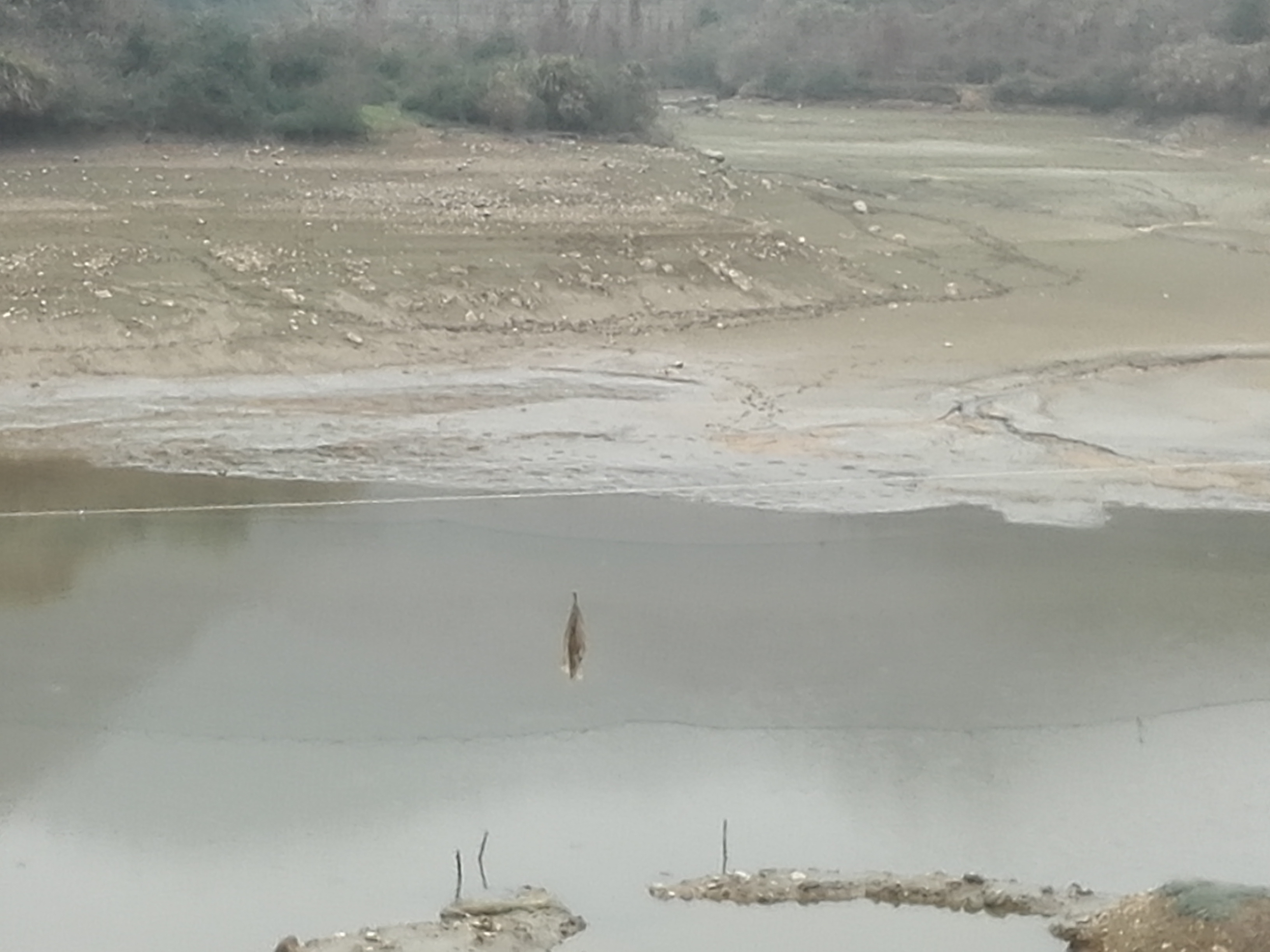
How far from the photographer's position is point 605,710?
29.6 ft

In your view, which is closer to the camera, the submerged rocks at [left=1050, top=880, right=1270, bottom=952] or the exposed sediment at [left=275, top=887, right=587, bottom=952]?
the submerged rocks at [left=1050, top=880, right=1270, bottom=952]

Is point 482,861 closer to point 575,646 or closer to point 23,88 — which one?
point 575,646

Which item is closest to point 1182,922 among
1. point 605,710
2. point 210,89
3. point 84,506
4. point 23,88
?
point 605,710

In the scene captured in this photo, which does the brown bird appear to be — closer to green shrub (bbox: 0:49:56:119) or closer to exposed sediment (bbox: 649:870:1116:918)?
exposed sediment (bbox: 649:870:1116:918)

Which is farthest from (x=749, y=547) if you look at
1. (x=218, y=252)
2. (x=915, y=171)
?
(x=915, y=171)

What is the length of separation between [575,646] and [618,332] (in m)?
9.18

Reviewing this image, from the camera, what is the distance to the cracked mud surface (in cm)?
1320

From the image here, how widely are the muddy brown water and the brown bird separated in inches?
11.9

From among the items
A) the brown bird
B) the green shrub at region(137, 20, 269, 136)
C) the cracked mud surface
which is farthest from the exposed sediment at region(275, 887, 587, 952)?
the green shrub at region(137, 20, 269, 136)

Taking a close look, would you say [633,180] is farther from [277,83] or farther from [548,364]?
[548,364]

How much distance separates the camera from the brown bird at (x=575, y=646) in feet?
25.8

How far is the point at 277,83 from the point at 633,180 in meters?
5.33

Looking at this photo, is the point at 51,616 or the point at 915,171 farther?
Result: the point at 915,171

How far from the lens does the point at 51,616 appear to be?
33.3 feet
